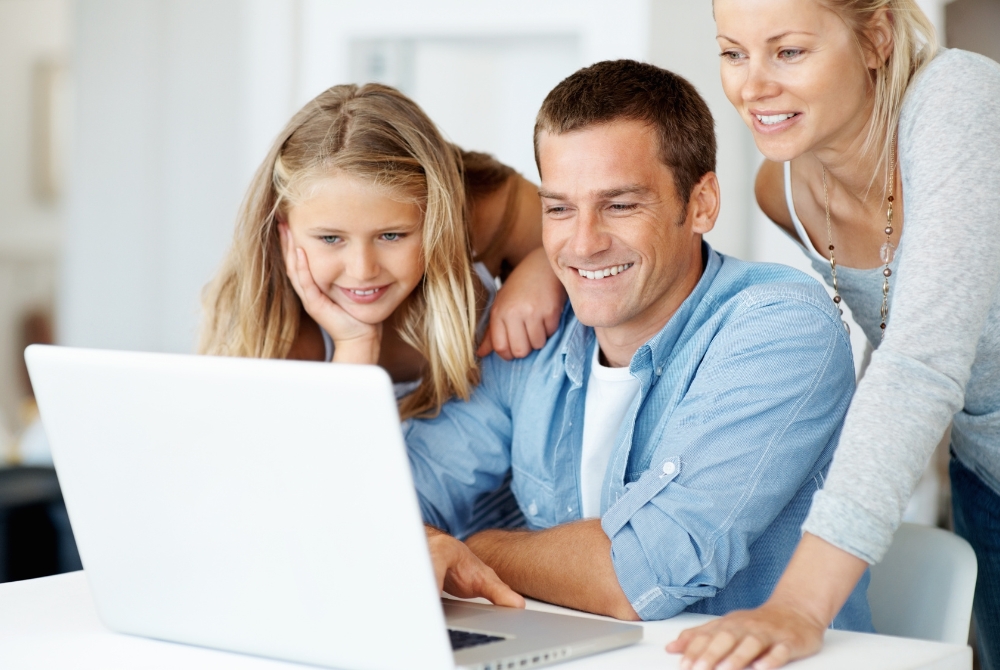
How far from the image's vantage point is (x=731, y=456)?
3.50ft

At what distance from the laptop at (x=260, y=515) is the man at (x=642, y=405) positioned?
18 cm

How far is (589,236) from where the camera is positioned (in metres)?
1.32

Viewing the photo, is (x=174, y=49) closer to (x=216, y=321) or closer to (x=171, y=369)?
(x=216, y=321)

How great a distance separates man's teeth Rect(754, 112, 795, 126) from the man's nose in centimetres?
23

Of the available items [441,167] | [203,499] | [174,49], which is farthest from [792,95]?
[174,49]

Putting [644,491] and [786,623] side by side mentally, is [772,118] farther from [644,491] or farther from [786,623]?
[786,623]

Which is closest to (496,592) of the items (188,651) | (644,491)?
(644,491)

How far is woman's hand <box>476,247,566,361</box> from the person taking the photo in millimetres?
1450

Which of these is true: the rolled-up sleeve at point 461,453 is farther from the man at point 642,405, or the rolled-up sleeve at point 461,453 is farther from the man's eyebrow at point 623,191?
the man's eyebrow at point 623,191

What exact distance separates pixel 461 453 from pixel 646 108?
0.51 metres

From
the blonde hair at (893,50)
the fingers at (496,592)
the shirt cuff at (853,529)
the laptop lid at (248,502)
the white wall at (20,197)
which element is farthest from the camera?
the white wall at (20,197)

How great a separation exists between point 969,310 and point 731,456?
266 millimetres

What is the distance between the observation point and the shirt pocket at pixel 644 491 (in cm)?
106

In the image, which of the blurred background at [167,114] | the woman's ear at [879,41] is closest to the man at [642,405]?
the woman's ear at [879,41]
